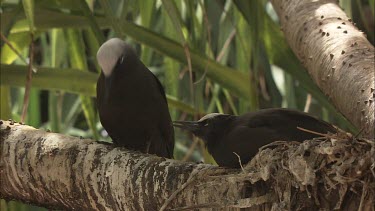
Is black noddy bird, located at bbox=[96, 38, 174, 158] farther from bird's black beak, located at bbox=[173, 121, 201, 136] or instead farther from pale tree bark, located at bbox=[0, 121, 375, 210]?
pale tree bark, located at bbox=[0, 121, 375, 210]

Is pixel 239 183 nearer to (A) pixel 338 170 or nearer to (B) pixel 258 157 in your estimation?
(B) pixel 258 157

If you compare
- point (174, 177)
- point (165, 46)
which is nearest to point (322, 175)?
point (174, 177)

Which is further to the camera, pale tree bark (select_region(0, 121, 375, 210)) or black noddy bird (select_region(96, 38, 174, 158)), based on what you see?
black noddy bird (select_region(96, 38, 174, 158))

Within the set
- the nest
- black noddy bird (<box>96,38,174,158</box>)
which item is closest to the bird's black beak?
black noddy bird (<box>96,38,174,158</box>)

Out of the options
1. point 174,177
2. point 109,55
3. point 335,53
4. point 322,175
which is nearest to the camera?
point 322,175

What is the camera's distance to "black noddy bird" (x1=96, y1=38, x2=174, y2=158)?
5.60 feet

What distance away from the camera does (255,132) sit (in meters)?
1.58

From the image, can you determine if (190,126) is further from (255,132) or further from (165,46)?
(255,132)

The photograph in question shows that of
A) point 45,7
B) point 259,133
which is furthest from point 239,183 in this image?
point 45,7

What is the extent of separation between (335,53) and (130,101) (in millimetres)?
462

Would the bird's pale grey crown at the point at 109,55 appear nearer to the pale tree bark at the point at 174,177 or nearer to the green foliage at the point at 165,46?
the green foliage at the point at 165,46

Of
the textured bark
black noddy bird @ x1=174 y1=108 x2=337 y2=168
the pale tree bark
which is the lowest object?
the pale tree bark

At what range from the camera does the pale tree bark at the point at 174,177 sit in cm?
101

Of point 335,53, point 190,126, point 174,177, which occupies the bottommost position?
point 174,177
